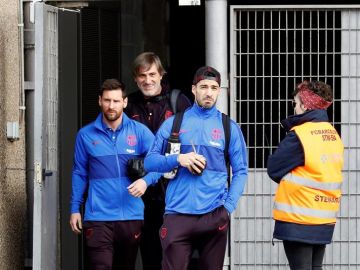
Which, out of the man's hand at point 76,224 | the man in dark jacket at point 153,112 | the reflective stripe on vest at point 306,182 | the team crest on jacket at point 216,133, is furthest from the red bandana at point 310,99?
the man's hand at point 76,224

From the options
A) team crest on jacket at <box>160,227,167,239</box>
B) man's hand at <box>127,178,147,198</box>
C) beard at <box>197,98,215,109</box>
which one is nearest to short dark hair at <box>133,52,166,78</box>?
beard at <box>197,98,215,109</box>

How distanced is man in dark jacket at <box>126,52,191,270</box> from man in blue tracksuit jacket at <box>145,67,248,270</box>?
60cm

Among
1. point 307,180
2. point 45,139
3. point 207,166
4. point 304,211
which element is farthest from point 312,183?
point 45,139

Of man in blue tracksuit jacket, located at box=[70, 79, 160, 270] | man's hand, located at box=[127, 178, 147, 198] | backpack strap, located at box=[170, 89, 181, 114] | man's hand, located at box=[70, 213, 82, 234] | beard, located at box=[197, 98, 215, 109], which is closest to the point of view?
beard, located at box=[197, 98, 215, 109]

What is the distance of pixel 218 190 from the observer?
8.03 metres

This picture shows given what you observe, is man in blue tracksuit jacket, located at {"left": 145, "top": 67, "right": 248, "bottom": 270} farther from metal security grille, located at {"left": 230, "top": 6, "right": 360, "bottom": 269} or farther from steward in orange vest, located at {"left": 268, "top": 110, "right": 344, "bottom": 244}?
metal security grille, located at {"left": 230, "top": 6, "right": 360, "bottom": 269}

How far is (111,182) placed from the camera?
853 cm

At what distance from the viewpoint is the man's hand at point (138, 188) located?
827 cm

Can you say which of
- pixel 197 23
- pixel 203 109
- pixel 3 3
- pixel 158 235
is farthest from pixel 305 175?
pixel 197 23

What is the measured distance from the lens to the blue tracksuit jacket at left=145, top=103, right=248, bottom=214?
7961 millimetres

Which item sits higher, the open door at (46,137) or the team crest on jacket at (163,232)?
the open door at (46,137)

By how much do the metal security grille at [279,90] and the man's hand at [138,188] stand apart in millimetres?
1248

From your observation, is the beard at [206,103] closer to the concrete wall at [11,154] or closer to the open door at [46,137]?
the open door at [46,137]

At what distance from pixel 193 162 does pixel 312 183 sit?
830 mm
